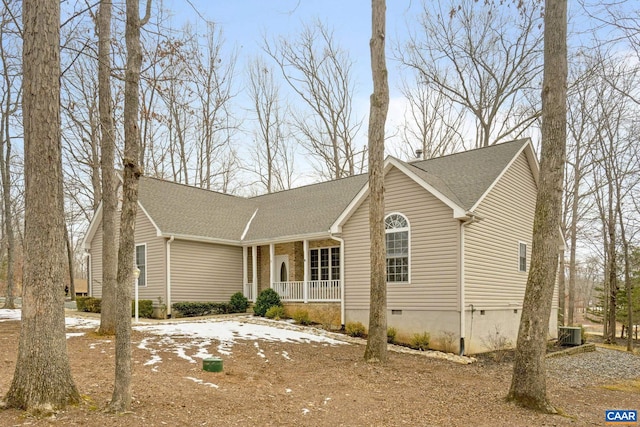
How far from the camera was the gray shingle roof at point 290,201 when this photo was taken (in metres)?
13.9

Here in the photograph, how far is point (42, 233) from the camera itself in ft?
17.7

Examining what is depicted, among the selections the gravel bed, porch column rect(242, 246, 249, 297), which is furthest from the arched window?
porch column rect(242, 246, 249, 297)

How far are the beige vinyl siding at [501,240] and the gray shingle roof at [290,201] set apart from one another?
64 cm

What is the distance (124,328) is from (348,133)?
24.2m

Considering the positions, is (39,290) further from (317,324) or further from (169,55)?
(317,324)

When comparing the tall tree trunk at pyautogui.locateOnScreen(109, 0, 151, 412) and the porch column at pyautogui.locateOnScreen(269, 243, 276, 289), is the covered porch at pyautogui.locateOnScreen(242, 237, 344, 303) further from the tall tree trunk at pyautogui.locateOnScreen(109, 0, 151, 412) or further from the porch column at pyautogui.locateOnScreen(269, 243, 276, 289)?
the tall tree trunk at pyautogui.locateOnScreen(109, 0, 151, 412)

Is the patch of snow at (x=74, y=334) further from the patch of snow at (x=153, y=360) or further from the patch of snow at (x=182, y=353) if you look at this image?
the patch of snow at (x=153, y=360)

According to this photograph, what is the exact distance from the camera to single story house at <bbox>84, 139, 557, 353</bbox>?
42.2ft

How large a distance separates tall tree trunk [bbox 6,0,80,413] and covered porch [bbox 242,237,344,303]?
33.8 ft

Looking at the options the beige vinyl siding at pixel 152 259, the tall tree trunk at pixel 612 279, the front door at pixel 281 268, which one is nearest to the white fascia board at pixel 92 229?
the beige vinyl siding at pixel 152 259

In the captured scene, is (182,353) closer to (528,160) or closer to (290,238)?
(290,238)

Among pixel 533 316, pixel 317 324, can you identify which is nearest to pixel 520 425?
pixel 533 316

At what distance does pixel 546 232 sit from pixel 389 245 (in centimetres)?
700

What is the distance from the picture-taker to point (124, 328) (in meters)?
5.60
